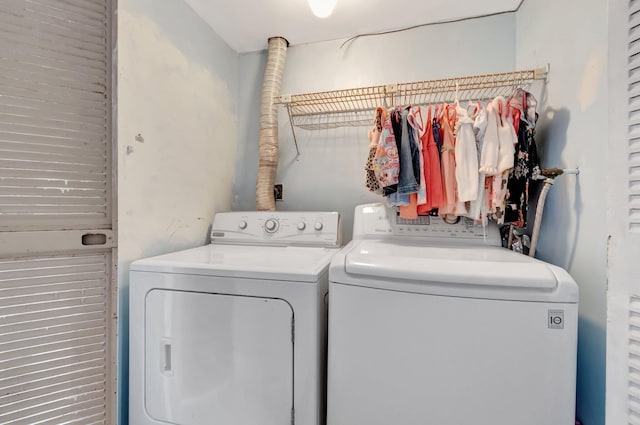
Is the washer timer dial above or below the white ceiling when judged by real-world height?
below

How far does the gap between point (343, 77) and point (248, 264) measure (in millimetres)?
1470

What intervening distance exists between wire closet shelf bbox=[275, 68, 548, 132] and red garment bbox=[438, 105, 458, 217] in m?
0.18

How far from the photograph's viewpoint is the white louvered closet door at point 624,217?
58 cm

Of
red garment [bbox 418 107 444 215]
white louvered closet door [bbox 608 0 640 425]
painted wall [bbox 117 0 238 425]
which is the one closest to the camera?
white louvered closet door [bbox 608 0 640 425]

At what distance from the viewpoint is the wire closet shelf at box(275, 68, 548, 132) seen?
143 centimetres

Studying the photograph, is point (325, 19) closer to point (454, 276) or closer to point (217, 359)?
point (454, 276)

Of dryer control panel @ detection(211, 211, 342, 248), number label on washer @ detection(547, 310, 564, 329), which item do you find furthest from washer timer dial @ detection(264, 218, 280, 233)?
number label on washer @ detection(547, 310, 564, 329)

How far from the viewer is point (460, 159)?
4.07 ft

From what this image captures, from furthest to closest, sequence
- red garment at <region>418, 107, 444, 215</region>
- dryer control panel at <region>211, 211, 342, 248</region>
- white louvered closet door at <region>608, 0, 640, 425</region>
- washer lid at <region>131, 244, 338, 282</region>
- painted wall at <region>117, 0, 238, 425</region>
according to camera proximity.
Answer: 1. dryer control panel at <region>211, 211, 342, 248</region>
2. red garment at <region>418, 107, 444, 215</region>
3. painted wall at <region>117, 0, 238, 425</region>
4. washer lid at <region>131, 244, 338, 282</region>
5. white louvered closet door at <region>608, 0, 640, 425</region>

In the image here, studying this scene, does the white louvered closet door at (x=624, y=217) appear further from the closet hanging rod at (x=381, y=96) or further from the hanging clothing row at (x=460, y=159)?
the closet hanging rod at (x=381, y=96)

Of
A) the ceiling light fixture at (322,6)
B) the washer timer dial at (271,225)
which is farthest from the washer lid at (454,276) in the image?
the ceiling light fixture at (322,6)

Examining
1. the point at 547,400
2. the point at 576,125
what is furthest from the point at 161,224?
the point at 576,125

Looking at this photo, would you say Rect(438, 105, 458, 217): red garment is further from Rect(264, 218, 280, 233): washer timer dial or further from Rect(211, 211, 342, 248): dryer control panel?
Rect(264, 218, 280, 233): washer timer dial

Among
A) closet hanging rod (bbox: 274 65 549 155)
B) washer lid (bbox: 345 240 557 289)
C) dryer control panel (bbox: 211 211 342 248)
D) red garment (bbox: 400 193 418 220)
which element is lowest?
washer lid (bbox: 345 240 557 289)
